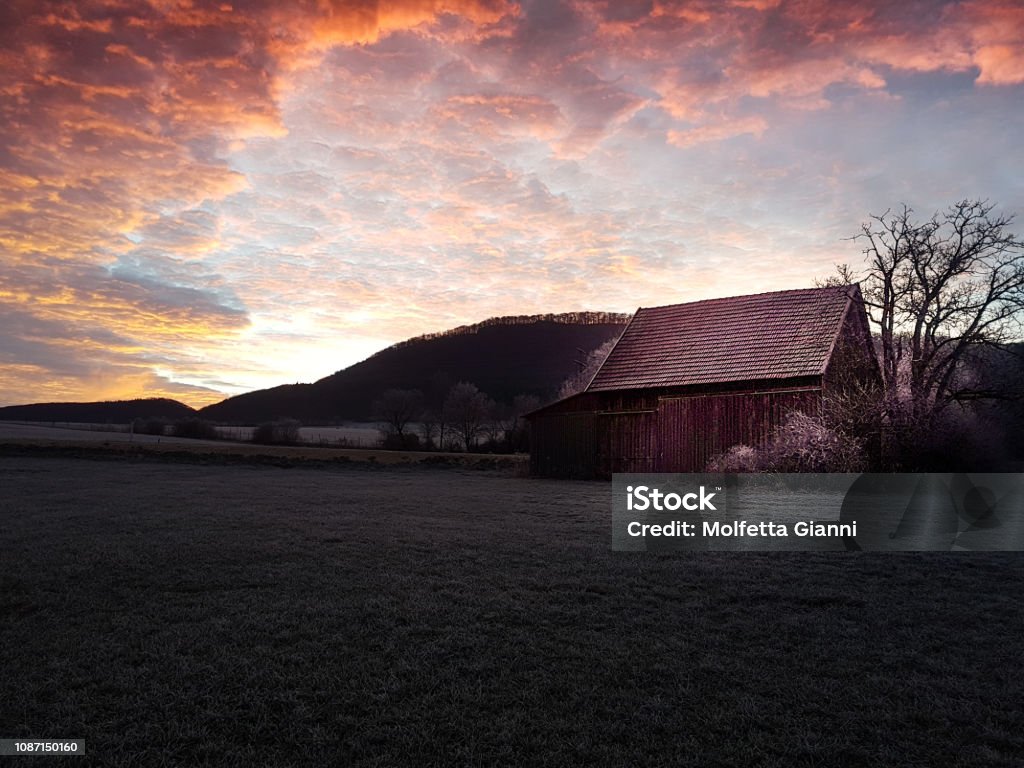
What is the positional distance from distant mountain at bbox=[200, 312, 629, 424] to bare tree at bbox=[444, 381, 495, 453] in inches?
967

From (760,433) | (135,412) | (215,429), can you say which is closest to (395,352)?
(135,412)

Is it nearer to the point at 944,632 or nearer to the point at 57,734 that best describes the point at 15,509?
the point at 57,734

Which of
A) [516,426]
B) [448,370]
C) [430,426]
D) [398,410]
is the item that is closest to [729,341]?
[516,426]

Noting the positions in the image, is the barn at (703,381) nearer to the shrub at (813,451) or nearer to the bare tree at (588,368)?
the shrub at (813,451)

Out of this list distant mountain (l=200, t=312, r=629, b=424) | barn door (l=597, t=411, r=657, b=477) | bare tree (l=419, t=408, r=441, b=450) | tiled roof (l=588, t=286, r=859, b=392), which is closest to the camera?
tiled roof (l=588, t=286, r=859, b=392)

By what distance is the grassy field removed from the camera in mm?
4059

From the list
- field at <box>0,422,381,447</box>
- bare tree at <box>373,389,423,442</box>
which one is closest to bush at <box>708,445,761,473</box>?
field at <box>0,422,381,447</box>

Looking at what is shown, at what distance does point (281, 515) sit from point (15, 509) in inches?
239

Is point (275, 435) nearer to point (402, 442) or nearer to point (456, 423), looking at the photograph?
point (402, 442)

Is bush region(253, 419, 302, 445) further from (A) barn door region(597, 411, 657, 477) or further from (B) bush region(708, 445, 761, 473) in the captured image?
(B) bush region(708, 445, 761, 473)

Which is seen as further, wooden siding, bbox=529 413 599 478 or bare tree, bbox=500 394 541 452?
bare tree, bbox=500 394 541 452

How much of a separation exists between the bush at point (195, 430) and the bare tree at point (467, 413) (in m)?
23.2

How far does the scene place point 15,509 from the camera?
1438cm

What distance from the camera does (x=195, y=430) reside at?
63.3m
